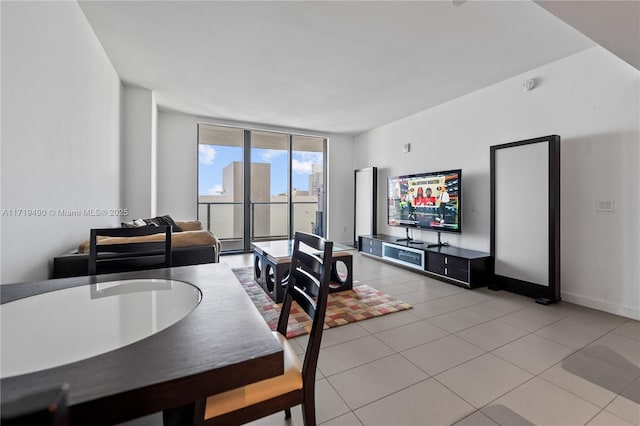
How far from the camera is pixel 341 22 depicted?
8.27 ft

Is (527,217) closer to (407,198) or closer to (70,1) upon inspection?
(407,198)

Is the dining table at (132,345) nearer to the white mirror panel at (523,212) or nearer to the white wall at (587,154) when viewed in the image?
the white mirror panel at (523,212)

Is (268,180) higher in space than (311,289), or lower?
higher

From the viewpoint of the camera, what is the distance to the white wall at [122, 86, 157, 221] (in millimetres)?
4031

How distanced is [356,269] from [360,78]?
278 cm

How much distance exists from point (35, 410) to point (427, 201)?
15.3 ft

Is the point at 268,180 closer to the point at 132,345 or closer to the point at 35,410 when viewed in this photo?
the point at 132,345

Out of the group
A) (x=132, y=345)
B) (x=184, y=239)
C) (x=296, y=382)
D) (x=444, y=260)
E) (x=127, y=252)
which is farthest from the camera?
(x=444, y=260)

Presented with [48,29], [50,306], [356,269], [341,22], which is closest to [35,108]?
[48,29]

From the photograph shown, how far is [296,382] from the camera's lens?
1.12 meters

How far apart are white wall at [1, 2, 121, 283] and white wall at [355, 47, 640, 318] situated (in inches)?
177

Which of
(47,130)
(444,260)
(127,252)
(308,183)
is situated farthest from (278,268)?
(308,183)

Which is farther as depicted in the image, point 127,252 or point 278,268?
point 278,268

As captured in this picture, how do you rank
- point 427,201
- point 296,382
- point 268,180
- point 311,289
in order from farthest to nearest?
point 268,180 → point 427,201 → point 311,289 → point 296,382
